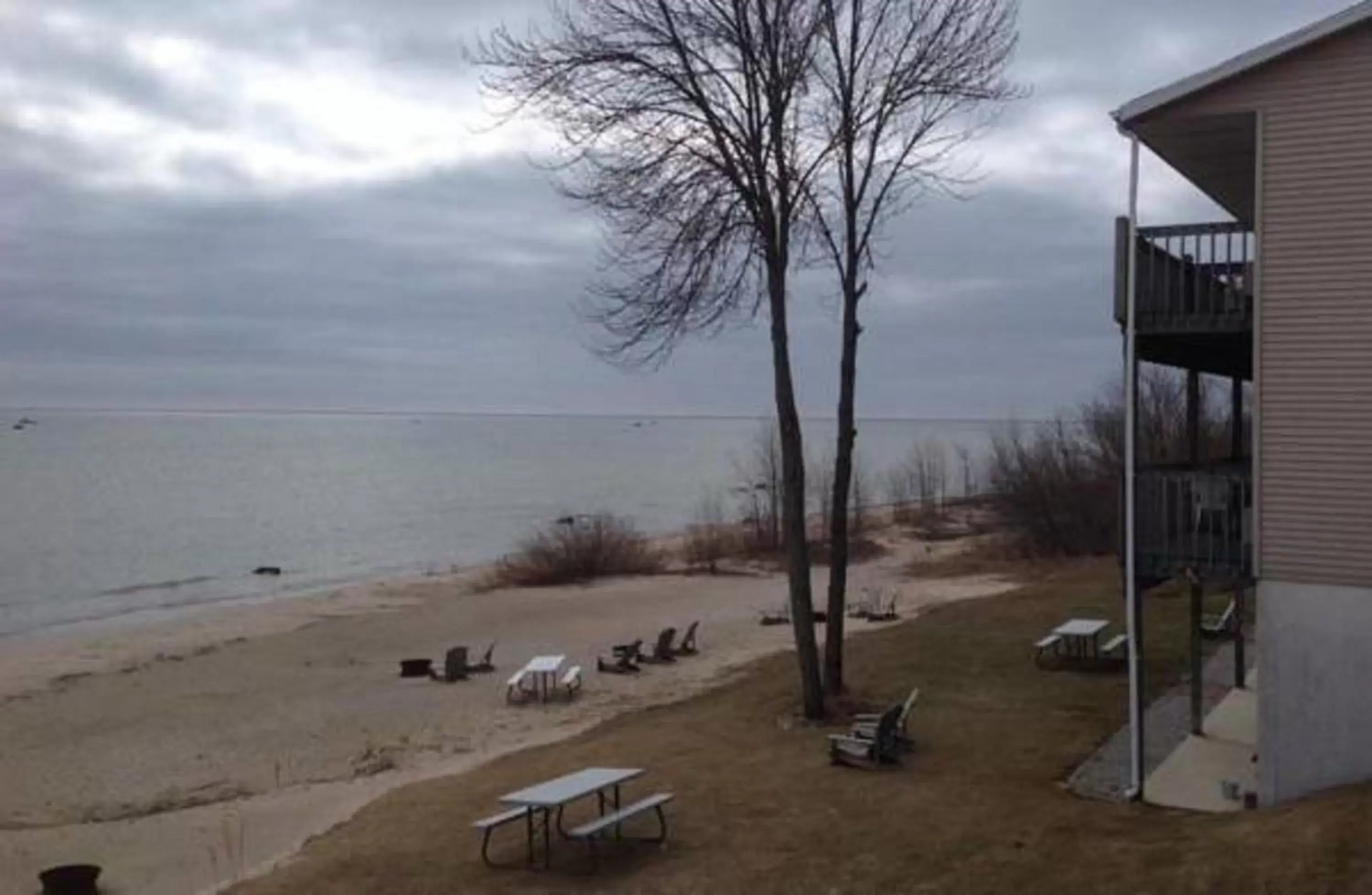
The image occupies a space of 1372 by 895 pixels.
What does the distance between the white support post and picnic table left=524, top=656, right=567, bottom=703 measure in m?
12.4

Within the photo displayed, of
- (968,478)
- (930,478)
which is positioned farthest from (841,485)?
(968,478)

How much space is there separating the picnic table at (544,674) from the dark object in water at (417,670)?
3.35m

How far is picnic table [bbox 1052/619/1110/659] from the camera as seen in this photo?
780 inches

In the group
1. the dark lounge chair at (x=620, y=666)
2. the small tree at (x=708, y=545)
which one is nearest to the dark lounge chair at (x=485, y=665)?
the dark lounge chair at (x=620, y=666)

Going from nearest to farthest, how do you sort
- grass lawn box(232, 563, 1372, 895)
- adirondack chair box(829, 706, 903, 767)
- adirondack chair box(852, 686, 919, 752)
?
grass lawn box(232, 563, 1372, 895)
adirondack chair box(829, 706, 903, 767)
adirondack chair box(852, 686, 919, 752)

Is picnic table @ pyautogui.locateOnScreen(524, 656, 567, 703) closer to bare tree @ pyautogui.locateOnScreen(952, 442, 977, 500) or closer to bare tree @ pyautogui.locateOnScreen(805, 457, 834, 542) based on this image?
bare tree @ pyautogui.locateOnScreen(805, 457, 834, 542)

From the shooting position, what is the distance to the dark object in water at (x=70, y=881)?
1302cm

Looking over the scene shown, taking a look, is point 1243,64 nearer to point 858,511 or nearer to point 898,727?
point 898,727

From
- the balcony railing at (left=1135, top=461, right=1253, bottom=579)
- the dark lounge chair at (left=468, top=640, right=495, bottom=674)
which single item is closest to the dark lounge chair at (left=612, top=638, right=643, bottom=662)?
the dark lounge chair at (left=468, top=640, right=495, bottom=674)

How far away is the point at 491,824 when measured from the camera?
1129cm

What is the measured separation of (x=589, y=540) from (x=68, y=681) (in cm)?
2220

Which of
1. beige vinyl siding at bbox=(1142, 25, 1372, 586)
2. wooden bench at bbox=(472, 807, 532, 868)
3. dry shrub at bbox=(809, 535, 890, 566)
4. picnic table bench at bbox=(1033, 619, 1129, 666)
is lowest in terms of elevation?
dry shrub at bbox=(809, 535, 890, 566)

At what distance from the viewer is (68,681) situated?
29203 mm

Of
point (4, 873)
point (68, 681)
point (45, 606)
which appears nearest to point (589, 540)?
point (45, 606)
